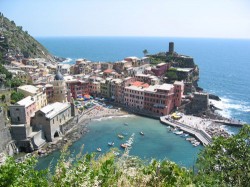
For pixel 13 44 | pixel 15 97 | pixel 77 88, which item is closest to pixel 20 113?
pixel 15 97

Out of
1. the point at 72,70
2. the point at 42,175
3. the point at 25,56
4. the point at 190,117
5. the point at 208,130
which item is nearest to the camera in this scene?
the point at 42,175

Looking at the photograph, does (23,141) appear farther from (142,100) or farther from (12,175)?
(12,175)

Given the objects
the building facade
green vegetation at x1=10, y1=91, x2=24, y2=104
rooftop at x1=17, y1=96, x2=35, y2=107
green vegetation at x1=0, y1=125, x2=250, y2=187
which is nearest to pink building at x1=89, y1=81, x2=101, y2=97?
the building facade

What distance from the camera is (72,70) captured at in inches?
3435

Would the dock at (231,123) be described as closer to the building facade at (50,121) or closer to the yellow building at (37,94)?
the building facade at (50,121)

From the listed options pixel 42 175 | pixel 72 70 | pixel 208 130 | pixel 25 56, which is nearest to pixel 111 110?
pixel 208 130

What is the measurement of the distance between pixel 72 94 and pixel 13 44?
164 feet

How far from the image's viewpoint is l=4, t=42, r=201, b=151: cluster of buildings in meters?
42.8

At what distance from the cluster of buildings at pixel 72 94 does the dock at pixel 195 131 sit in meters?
4.38

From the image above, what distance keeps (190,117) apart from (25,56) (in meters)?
74.7

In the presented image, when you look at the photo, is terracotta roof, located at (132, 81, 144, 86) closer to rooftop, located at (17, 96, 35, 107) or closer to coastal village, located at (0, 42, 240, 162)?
coastal village, located at (0, 42, 240, 162)

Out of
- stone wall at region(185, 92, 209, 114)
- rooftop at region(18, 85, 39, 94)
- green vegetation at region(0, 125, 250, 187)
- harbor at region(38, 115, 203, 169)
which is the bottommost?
harbor at region(38, 115, 203, 169)

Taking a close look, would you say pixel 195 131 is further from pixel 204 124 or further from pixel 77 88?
pixel 77 88

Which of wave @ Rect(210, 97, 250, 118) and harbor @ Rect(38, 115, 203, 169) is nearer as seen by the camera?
harbor @ Rect(38, 115, 203, 169)
